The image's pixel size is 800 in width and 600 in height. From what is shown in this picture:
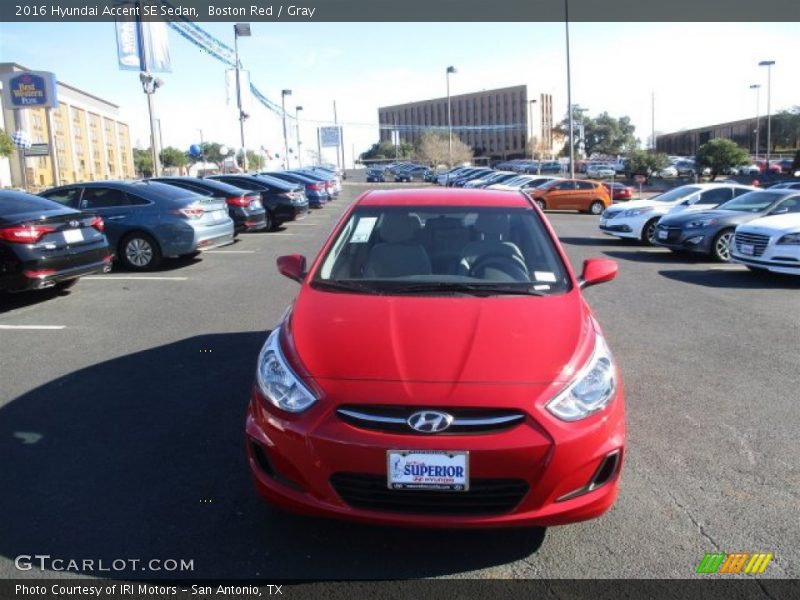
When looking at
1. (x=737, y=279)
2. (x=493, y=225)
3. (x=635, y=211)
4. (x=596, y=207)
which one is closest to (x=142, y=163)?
(x=596, y=207)

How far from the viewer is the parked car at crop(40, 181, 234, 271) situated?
11.0 meters

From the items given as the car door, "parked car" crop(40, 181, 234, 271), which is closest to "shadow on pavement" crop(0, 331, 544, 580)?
"parked car" crop(40, 181, 234, 271)

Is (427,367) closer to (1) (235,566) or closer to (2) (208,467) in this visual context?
(1) (235,566)

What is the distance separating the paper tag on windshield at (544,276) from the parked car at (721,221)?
31.1 feet

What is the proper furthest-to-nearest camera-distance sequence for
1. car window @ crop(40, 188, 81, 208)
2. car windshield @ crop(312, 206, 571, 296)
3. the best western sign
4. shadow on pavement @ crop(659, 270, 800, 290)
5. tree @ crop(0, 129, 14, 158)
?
tree @ crop(0, 129, 14, 158)
the best western sign
car window @ crop(40, 188, 81, 208)
shadow on pavement @ crop(659, 270, 800, 290)
car windshield @ crop(312, 206, 571, 296)

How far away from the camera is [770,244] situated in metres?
10.3

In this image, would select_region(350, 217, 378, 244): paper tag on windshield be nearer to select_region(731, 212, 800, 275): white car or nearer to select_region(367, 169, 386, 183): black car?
select_region(731, 212, 800, 275): white car

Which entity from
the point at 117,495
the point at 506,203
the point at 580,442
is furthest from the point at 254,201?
the point at 580,442

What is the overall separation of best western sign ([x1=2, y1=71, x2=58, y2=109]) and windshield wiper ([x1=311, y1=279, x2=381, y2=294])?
40.7 m

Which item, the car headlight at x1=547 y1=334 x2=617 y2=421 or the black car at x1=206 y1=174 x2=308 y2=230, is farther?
the black car at x1=206 y1=174 x2=308 y2=230

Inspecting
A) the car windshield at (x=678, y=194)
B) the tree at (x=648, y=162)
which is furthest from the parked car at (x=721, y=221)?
the tree at (x=648, y=162)

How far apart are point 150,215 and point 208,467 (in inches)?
316

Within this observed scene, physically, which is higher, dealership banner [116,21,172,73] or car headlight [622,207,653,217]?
dealership banner [116,21,172,73]

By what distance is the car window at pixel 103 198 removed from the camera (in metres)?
11.2
